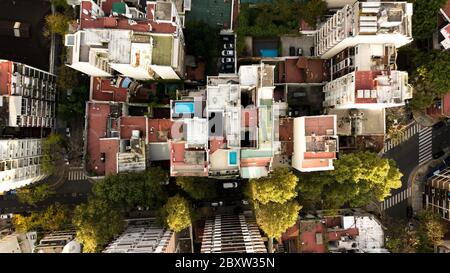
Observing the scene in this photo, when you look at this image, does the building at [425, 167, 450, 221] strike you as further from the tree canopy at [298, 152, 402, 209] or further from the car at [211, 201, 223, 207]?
the car at [211, 201, 223, 207]

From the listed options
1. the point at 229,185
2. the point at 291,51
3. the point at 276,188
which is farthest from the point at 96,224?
the point at 291,51

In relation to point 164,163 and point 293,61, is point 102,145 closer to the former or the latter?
point 164,163

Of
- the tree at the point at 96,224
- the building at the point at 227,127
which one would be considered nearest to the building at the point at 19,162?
the tree at the point at 96,224

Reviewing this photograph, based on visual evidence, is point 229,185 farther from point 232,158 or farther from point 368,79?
point 368,79

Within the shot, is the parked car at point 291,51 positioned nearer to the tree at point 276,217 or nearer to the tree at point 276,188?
the tree at point 276,188

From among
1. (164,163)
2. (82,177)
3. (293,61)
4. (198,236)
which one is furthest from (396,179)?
(82,177)
